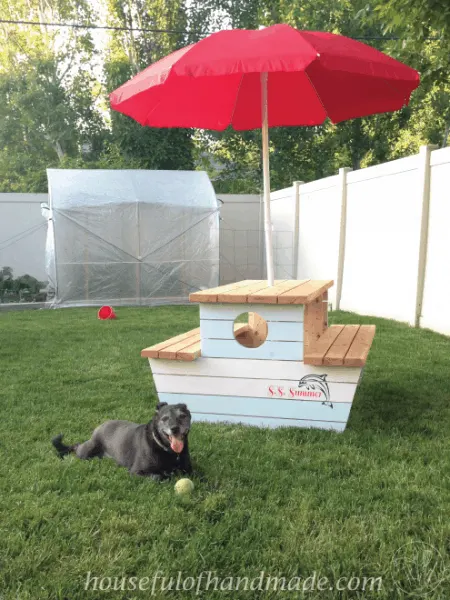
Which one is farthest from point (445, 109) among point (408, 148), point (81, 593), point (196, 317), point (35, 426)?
point (81, 593)

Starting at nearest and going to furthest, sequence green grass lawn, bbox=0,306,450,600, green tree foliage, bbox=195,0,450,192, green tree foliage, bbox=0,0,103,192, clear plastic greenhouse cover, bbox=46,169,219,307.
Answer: green grass lawn, bbox=0,306,450,600, clear plastic greenhouse cover, bbox=46,169,219,307, green tree foliage, bbox=195,0,450,192, green tree foliage, bbox=0,0,103,192

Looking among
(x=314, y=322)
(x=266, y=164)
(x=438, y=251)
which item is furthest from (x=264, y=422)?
(x=438, y=251)

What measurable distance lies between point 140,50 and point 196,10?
9.15ft

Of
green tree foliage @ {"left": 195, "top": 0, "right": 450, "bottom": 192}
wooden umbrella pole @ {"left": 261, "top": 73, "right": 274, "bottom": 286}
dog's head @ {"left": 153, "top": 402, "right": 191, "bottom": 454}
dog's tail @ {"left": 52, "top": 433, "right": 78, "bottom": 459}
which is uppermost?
green tree foliage @ {"left": 195, "top": 0, "right": 450, "bottom": 192}

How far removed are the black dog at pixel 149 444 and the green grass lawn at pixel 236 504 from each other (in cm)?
9

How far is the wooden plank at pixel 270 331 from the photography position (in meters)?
3.91

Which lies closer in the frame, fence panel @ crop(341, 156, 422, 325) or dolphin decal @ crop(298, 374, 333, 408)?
dolphin decal @ crop(298, 374, 333, 408)

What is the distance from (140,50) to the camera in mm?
22609

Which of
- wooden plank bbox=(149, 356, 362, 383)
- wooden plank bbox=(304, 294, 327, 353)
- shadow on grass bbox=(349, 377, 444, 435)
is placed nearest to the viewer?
wooden plank bbox=(149, 356, 362, 383)

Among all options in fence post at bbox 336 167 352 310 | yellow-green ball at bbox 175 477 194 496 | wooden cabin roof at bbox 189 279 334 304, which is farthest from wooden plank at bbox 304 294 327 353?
fence post at bbox 336 167 352 310

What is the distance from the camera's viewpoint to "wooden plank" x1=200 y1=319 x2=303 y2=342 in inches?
154

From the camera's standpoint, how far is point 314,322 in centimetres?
452

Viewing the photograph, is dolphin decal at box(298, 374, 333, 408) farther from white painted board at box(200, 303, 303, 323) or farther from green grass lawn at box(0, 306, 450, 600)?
white painted board at box(200, 303, 303, 323)

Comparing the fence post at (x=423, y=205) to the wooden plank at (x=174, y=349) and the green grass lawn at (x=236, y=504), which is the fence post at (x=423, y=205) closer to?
the green grass lawn at (x=236, y=504)
